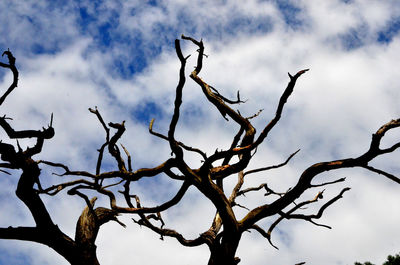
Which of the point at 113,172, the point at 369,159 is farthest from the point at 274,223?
the point at 113,172

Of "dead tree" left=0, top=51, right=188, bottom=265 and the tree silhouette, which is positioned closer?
"dead tree" left=0, top=51, right=188, bottom=265

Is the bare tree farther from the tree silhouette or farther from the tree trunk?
the tree silhouette

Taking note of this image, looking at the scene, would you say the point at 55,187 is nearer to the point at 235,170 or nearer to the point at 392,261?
the point at 235,170

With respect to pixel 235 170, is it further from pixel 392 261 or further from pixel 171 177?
pixel 392 261

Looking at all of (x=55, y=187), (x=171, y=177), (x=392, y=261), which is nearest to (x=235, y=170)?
(x=171, y=177)

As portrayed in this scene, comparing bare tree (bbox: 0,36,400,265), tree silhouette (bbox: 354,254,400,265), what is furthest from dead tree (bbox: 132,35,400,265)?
tree silhouette (bbox: 354,254,400,265)

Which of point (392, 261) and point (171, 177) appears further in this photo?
point (392, 261)

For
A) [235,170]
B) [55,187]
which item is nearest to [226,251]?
[235,170]

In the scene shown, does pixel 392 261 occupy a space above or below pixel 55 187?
above

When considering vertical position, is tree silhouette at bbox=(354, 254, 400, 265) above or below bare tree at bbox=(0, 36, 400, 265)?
above

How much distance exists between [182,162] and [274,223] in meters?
2.03

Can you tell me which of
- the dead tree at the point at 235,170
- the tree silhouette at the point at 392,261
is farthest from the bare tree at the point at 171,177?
the tree silhouette at the point at 392,261

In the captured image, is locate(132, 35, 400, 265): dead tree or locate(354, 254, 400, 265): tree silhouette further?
locate(354, 254, 400, 265): tree silhouette

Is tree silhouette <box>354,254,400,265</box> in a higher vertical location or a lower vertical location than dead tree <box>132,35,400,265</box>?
higher
